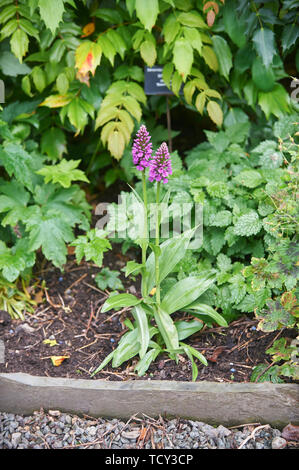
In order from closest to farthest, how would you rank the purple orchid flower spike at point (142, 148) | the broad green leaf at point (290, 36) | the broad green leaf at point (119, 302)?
the purple orchid flower spike at point (142, 148) → the broad green leaf at point (119, 302) → the broad green leaf at point (290, 36)

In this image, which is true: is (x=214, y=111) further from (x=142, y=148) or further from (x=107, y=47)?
(x=142, y=148)

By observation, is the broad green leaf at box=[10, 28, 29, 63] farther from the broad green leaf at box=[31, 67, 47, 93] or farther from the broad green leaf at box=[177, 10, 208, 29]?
the broad green leaf at box=[177, 10, 208, 29]

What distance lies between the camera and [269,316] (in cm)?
197

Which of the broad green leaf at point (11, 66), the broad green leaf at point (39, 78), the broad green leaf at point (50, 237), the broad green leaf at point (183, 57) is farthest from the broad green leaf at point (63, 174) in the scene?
the broad green leaf at point (183, 57)

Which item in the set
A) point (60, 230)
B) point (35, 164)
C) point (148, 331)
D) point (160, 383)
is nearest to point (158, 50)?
point (35, 164)

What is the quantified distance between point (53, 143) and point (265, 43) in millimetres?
1316

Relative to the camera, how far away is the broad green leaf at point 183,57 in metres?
2.47

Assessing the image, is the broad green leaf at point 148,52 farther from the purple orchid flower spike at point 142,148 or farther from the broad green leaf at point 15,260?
the broad green leaf at point 15,260

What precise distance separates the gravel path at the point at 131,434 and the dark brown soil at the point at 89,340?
0.20 metres

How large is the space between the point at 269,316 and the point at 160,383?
50cm

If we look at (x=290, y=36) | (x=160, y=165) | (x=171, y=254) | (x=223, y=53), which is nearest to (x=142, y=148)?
(x=160, y=165)

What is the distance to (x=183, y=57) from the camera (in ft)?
8.12

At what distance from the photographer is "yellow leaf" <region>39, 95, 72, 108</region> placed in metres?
2.74

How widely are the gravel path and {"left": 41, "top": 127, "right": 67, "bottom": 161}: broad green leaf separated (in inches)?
61.4
